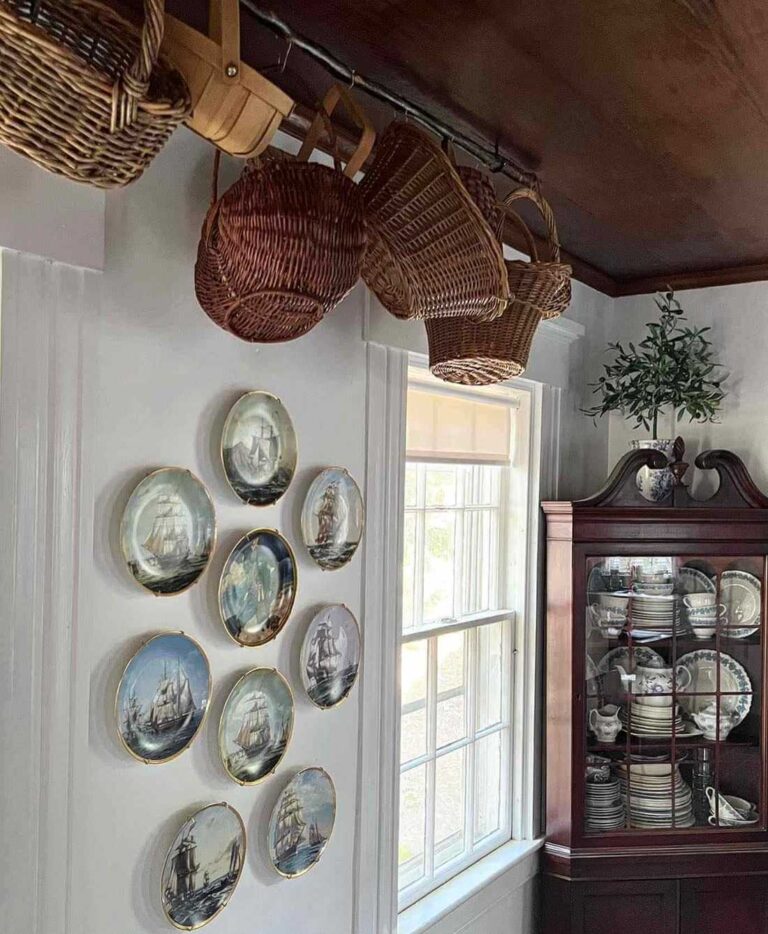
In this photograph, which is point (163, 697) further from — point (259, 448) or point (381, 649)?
point (381, 649)

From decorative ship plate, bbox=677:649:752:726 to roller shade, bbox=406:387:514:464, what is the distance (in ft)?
3.09

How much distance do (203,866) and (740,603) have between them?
2.07m

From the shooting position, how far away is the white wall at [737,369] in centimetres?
330

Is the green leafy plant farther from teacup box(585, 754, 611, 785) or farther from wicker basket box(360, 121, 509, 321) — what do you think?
wicker basket box(360, 121, 509, 321)

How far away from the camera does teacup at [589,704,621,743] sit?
9.89ft

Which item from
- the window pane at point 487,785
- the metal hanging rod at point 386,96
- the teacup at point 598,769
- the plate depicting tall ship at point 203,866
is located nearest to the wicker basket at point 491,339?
the metal hanging rod at point 386,96

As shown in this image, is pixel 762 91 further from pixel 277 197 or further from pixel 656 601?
pixel 656 601

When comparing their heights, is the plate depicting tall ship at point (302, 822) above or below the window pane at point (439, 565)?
below

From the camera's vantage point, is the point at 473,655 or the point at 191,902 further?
the point at 473,655

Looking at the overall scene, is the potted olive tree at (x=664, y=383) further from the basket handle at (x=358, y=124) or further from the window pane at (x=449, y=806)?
the basket handle at (x=358, y=124)

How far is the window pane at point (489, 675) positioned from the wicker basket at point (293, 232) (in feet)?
5.76

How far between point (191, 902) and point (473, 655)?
4.54 ft

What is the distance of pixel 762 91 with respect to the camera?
6.04 feet

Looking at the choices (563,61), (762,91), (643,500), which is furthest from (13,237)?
(643,500)
